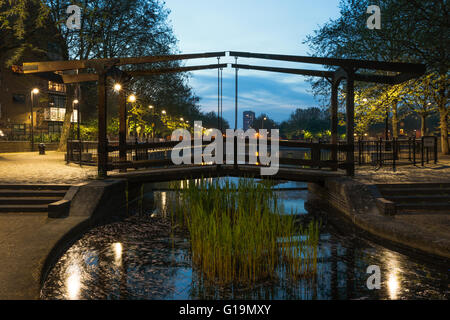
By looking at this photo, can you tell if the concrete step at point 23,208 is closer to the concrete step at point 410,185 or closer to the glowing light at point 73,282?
the glowing light at point 73,282

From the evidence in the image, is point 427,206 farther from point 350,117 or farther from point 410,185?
point 350,117

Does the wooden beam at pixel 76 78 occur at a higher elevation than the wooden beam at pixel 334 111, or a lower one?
higher

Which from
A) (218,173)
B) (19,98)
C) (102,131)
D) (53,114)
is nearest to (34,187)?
(102,131)

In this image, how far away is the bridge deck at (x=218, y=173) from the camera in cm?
1303

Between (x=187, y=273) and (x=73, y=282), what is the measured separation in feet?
5.78

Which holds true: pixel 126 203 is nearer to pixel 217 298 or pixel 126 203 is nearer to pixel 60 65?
pixel 60 65

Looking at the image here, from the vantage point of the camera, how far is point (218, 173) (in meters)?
14.7

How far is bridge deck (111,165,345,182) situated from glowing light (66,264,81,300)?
620 cm

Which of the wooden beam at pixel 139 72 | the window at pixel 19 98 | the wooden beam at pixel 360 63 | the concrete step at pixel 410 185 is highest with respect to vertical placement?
the window at pixel 19 98

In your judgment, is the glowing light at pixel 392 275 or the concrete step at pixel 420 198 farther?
the concrete step at pixel 420 198

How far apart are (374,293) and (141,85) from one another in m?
30.4

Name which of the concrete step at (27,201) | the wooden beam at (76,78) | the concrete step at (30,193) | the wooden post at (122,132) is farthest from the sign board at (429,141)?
the concrete step at (27,201)
